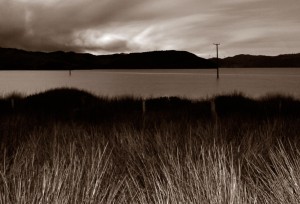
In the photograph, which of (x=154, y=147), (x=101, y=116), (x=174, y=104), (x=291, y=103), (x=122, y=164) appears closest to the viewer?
(x=122, y=164)

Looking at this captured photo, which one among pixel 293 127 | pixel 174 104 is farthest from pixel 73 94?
pixel 293 127

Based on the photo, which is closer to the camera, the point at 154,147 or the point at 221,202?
the point at 221,202

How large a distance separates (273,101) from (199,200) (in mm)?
16096

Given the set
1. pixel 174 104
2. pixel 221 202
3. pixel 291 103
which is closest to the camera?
pixel 221 202

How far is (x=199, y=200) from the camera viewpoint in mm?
2932

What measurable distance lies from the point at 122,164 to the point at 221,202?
209 centimetres

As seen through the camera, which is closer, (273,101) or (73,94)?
(273,101)

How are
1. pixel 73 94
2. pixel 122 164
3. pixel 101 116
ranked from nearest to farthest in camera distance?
1. pixel 122 164
2. pixel 101 116
3. pixel 73 94

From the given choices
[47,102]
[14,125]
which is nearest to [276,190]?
[14,125]

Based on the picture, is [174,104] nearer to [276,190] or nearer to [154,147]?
[154,147]

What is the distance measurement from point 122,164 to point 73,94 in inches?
688

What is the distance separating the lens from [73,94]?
21.6m

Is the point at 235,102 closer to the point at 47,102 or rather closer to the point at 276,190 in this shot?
the point at 47,102

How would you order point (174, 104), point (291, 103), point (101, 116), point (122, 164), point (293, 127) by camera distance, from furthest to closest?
point (174, 104) → point (291, 103) → point (101, 116) → point (293, 127) → point (122, 164)
